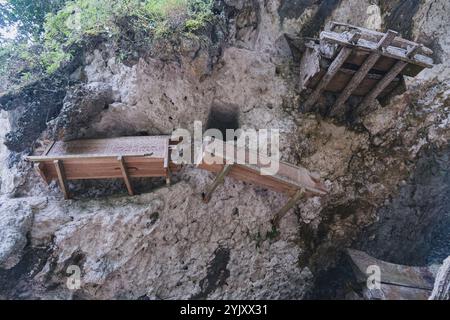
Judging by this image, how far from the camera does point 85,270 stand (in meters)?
5.28

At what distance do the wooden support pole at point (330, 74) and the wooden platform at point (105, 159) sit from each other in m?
3.00

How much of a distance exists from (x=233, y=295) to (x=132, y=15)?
18.0ft

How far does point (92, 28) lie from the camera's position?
6035 millimetres

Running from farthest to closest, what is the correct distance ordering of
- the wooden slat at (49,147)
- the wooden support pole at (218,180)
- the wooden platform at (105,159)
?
the wooden slat at (49,147) → the wooden platform at (105,159) → the wooden support pole at (218,180)

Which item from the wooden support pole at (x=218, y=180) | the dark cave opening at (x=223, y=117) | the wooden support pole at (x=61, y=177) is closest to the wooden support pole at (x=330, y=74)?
the dark cave opening at (x=223, y=117)

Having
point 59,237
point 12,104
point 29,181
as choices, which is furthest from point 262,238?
point 12,104

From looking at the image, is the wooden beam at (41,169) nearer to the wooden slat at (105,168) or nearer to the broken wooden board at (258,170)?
the wooden slat at (105,168)

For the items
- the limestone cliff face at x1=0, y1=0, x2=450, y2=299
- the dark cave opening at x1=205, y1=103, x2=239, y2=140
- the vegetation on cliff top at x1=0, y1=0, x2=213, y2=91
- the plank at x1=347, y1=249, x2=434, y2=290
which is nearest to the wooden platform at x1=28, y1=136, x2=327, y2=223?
the limestone cliff face at x1=0, y1=0, x2=450, y2=299

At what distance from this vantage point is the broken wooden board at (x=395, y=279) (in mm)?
6105

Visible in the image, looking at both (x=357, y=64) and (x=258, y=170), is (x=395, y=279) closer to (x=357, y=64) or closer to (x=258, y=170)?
(x=258, y=170)

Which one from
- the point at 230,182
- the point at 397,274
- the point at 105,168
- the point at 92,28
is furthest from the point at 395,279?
the point at 92,28

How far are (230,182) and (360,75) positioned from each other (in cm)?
302

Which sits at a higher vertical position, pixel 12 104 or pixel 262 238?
pixel 12 104
